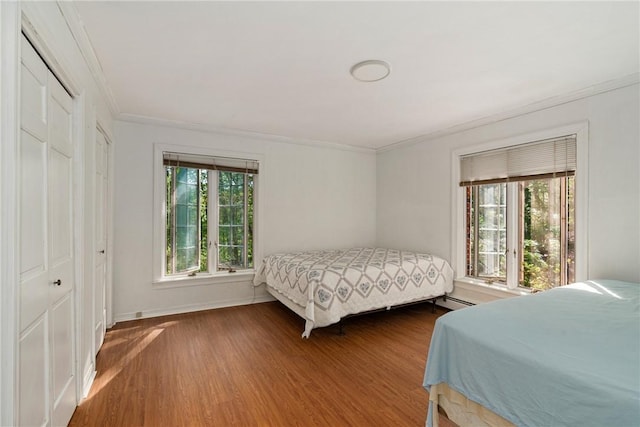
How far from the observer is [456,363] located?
1.57m

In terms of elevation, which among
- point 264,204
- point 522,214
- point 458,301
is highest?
point 264,204

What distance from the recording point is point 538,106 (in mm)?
3131

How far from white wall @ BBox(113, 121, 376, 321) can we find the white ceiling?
2.00 ft

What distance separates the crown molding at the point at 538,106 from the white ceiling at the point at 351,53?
6cm

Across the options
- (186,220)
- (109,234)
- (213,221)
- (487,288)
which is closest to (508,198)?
(487,288)

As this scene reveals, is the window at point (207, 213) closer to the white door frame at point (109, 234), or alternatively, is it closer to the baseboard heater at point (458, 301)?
the white door frame at point (109, 234)

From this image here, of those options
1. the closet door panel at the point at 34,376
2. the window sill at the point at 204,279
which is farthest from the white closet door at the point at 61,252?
the window sill at the point at 204,279

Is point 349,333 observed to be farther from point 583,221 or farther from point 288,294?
point 583,221

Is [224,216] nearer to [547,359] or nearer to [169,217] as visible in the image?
[169,217]

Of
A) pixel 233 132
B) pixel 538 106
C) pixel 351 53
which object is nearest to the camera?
pixel 351 53

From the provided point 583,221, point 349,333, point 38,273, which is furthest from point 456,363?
point 583,221

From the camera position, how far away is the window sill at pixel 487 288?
342 cm

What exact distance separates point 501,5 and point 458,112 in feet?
6.06

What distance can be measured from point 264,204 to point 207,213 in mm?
811
